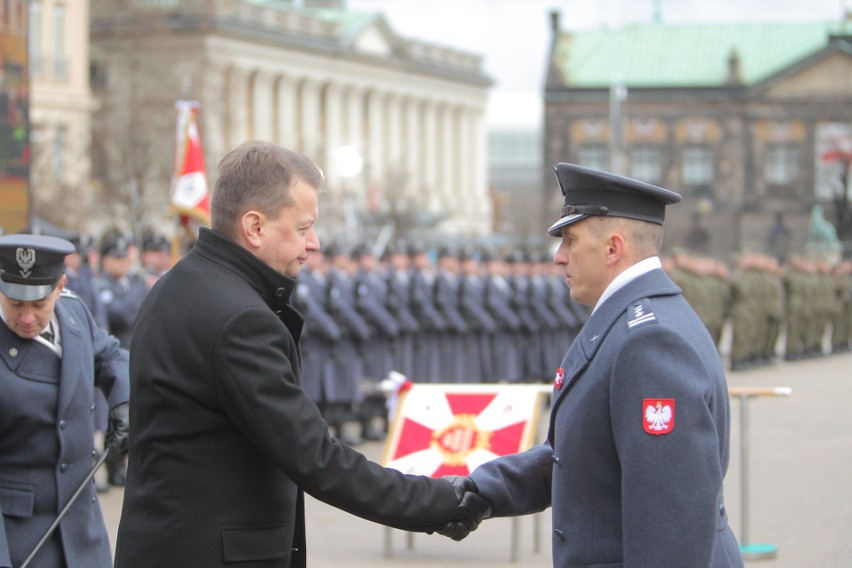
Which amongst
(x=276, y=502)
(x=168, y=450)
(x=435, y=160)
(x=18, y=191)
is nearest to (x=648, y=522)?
(x=276, y=502)

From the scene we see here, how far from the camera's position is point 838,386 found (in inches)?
902

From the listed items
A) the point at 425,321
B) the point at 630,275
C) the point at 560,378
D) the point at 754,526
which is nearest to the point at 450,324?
the point at 425,321

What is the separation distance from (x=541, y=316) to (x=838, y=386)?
5383mm

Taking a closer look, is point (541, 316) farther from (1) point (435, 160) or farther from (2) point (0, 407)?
(1) point (435, 160)

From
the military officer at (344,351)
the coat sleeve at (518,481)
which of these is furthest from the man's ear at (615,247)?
the military officer at (344,351)

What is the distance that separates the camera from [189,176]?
16.2m

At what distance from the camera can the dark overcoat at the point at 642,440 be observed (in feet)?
12.7

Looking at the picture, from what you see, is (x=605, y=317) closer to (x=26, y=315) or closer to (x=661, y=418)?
(x=661, y=418)

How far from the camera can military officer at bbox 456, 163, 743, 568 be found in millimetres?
3867

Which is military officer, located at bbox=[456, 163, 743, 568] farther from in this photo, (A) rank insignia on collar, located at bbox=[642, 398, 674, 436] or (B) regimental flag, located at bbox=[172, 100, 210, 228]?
(B) regimental flag, located at bbox=[172, 100, 210, 228]

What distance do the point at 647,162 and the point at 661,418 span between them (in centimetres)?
8525

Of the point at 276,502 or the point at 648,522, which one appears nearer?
the point at 648,522

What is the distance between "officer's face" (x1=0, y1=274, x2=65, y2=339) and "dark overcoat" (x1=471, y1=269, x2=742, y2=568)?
217 cm

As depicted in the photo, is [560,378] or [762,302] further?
[762,302]
